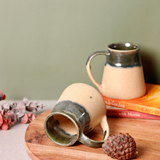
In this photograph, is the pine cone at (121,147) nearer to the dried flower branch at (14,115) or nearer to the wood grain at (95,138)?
the wood grain at (95,138)

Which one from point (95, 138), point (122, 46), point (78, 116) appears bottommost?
point (95, 138)

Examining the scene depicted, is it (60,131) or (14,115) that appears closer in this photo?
(60,131)

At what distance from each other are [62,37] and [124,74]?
12.4 inches

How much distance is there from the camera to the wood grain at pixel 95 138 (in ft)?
2.05

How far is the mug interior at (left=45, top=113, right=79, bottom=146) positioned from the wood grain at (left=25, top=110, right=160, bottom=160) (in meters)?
0.02

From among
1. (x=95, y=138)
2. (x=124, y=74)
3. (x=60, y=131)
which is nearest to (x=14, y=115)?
(x=60, y=131)

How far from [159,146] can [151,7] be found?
54 centimetres

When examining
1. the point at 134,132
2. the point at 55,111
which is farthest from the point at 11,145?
the point at 134,132

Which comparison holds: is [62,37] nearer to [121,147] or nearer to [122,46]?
[122,46]

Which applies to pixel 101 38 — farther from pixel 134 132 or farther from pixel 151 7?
pixel 134 132

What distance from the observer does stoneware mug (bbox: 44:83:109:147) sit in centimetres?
64

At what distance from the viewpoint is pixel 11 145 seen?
0.74 meters

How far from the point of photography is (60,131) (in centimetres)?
72

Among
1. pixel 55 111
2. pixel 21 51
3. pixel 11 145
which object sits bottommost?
pixel 11 145
